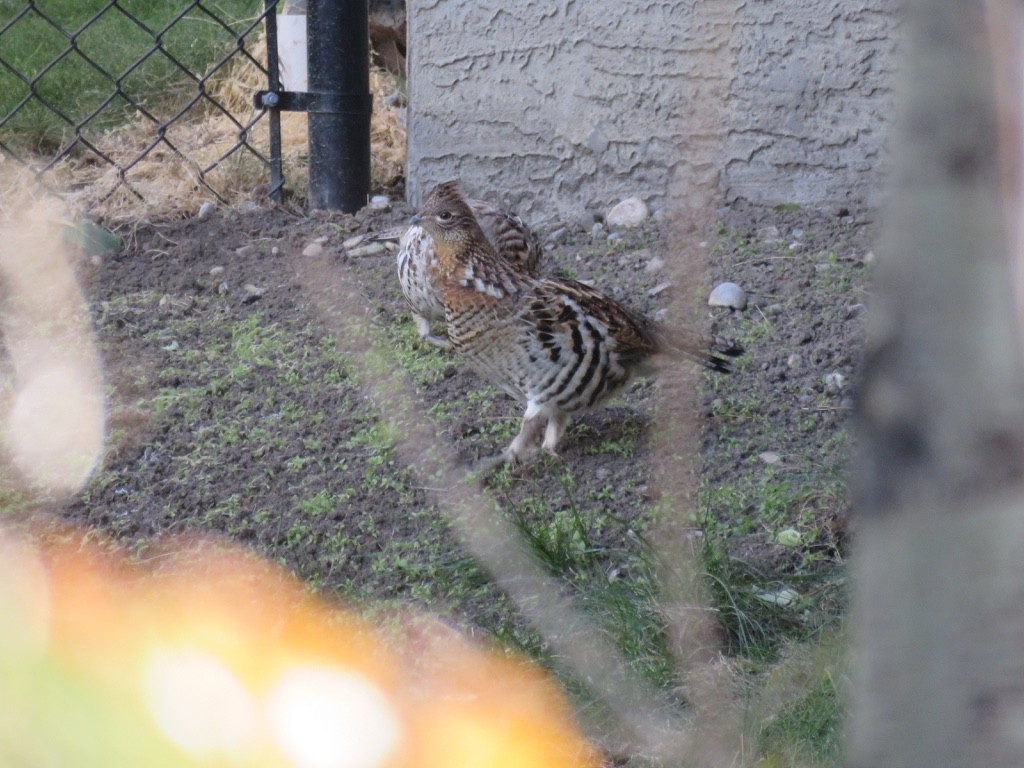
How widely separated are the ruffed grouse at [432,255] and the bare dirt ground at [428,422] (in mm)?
166

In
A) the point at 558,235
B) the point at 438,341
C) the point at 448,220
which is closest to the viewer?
the point at 448,220

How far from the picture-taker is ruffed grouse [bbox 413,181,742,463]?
3.69 meters

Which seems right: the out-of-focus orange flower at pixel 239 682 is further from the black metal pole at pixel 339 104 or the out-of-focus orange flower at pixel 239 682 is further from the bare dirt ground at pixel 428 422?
the black metal pole at pixel 339 104

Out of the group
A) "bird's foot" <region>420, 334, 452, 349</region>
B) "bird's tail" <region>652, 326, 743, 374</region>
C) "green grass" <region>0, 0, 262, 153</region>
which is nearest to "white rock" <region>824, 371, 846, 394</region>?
"bird's tail" <region>652, 326, 743, 374</region>

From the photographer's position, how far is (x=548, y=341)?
3.70 m

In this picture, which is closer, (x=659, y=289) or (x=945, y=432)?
(x=945, y=432)

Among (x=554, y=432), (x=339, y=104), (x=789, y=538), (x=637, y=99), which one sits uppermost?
(x=637, y=99)

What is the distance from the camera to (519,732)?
2508 millimetres

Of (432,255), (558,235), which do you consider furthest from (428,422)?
(558,235)

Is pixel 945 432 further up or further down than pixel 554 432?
further up

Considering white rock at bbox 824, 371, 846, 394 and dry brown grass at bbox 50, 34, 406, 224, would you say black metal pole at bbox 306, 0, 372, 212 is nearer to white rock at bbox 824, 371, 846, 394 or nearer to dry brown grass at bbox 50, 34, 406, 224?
dry brown grass at bbox 50, 34, 406, 224

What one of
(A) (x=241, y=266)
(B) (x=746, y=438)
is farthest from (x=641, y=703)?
(A) (x=241, y=266)

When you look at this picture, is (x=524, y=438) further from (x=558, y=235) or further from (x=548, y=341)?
(x=558, y=235)

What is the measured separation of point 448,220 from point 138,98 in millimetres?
3852
